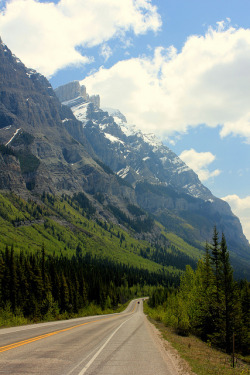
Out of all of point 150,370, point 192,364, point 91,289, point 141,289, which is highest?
point 150,370

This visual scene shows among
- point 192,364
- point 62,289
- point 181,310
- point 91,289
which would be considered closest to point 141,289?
point 91,289

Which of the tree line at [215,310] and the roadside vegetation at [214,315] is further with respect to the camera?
the tree line at [215,310]

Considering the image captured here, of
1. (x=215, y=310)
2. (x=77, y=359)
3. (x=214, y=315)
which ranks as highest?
(x=77, y=359)

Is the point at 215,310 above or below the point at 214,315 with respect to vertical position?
above

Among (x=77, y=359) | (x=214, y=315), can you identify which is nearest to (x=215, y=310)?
(x=214, y=315)

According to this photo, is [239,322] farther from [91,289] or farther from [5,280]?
[91,289]

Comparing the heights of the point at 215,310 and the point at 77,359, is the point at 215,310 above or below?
below

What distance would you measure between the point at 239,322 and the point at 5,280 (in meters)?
42.3

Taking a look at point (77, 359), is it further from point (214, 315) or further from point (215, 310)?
point (214, 315)

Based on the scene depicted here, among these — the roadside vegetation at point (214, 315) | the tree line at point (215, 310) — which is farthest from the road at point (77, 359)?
the tree line at point (215, 310)

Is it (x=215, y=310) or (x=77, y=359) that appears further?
(x=215, y=310)

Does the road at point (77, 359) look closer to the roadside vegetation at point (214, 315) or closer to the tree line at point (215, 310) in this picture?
the roadside vegetation at point (214, 315)

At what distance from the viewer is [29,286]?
182 feet

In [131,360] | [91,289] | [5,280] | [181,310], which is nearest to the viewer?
[131,360]
